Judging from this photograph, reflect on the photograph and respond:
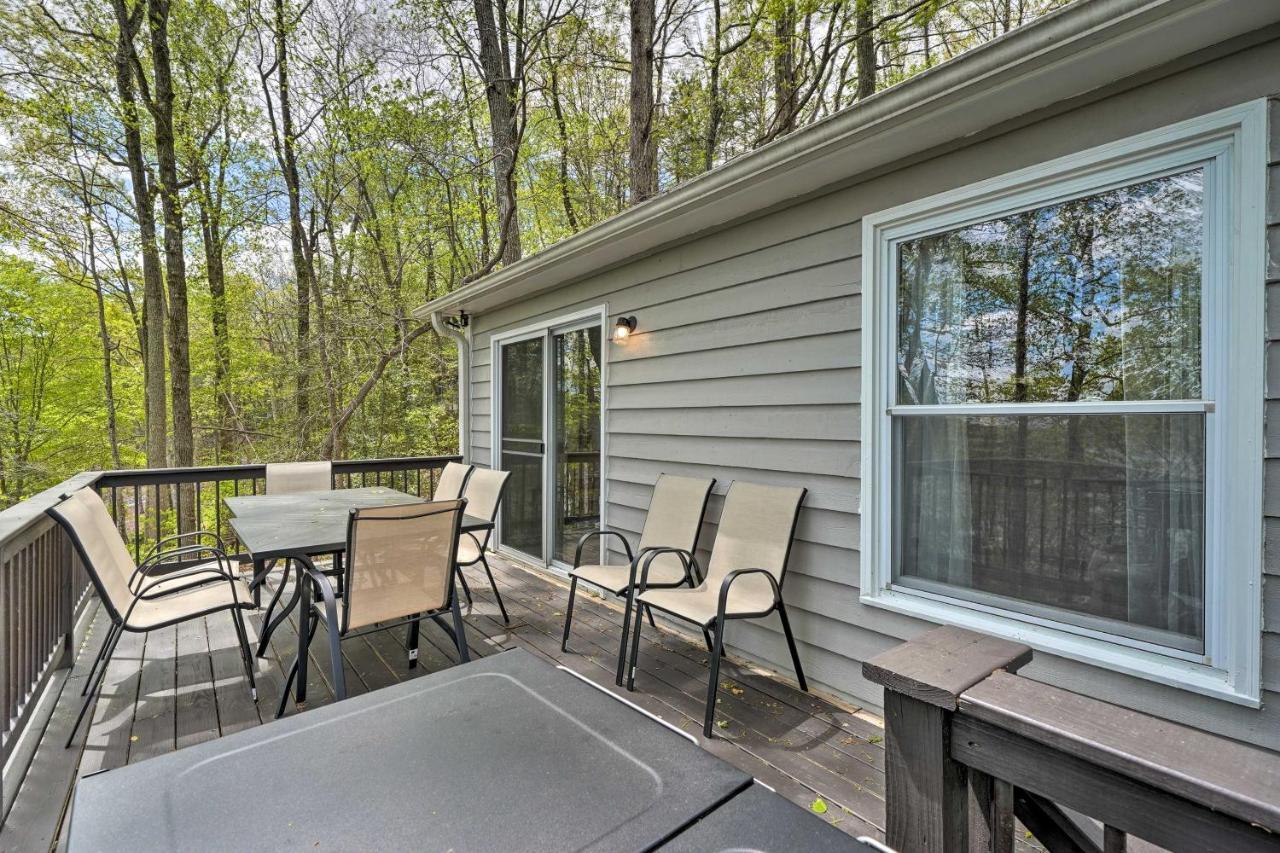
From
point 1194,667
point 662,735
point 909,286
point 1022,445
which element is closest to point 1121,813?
point 662,735

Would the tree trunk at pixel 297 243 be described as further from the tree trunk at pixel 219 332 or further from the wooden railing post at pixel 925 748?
the wooden railing post at pixel 925 748

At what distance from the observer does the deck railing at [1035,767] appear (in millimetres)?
641

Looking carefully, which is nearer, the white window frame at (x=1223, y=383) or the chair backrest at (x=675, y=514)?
the white window frame at (x=1223, y=383)

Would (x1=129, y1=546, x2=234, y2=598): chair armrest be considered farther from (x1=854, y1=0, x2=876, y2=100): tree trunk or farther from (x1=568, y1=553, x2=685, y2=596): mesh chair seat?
(x1=854, y1=0, x2=876, y2=100): tree trunk

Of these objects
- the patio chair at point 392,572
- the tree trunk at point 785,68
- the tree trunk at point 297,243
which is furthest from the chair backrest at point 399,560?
the tree trunk at point 297,243

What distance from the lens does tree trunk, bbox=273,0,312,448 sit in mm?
9195

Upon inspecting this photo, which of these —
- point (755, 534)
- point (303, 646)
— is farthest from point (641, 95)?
point (303, 646)

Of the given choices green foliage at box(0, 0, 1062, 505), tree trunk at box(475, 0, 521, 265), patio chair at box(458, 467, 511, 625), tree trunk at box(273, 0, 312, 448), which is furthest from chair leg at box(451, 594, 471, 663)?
tree trunk at box(273, 0, 312, 448)

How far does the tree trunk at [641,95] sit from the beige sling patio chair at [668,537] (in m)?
3.85

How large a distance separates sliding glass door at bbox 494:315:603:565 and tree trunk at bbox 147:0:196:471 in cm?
483

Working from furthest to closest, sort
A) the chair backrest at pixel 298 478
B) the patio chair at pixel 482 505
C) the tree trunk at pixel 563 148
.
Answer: the tree trunk at pixel 563 148 → the chair backrest at pixel 298 478 → the patio chair at pixel 482 505

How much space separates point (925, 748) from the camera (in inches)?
33.8

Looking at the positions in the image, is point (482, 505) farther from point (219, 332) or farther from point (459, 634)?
point (219, 332)

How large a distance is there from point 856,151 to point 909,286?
1.94ft
